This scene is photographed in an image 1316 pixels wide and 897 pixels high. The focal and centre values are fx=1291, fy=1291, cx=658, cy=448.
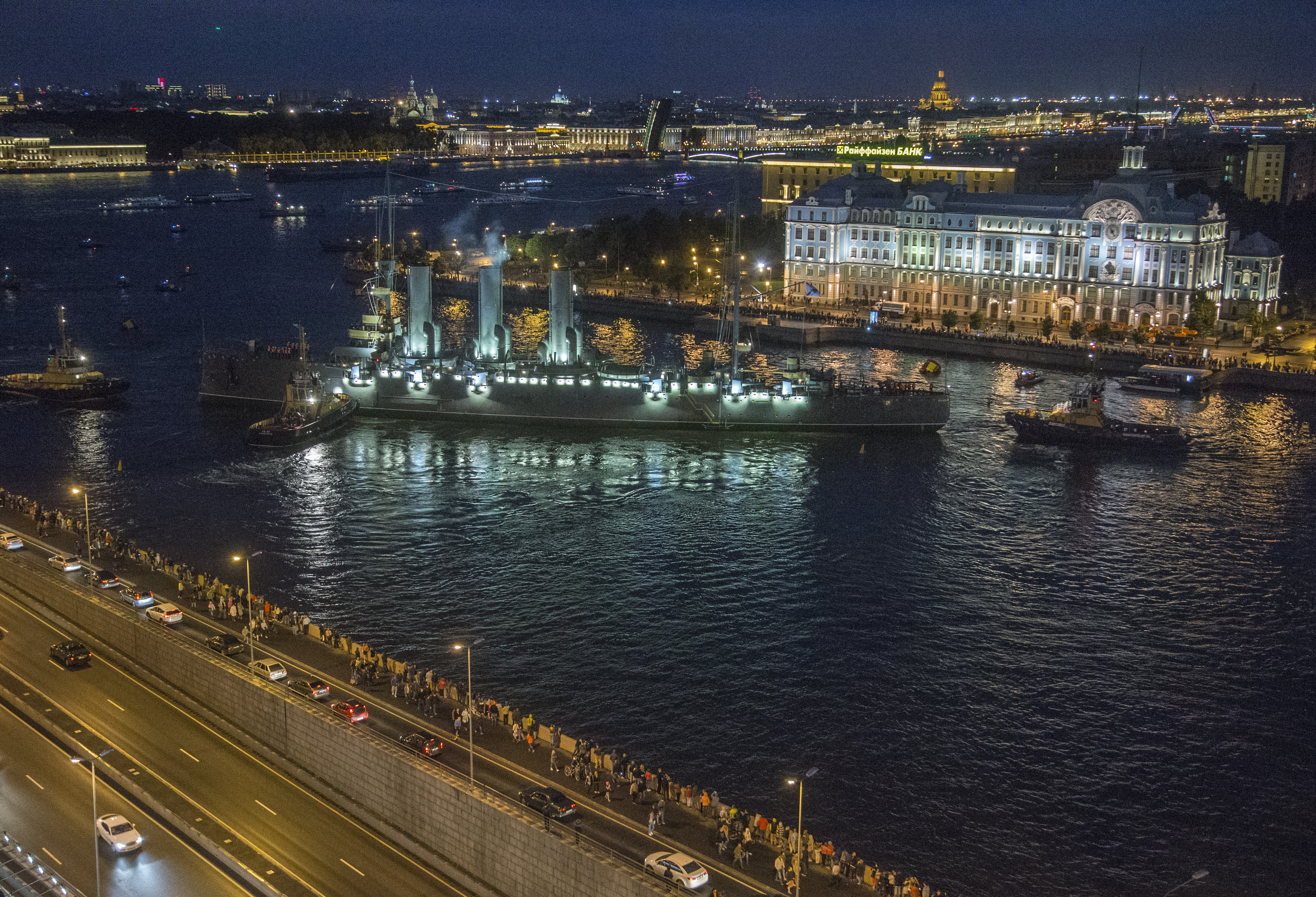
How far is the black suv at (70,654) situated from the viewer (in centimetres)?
2348

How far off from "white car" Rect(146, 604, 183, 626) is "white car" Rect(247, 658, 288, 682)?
304 cm

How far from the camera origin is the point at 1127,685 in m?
25.6

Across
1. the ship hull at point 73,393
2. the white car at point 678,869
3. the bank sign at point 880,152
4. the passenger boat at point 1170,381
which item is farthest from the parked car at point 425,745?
the bank sign at point 880,152

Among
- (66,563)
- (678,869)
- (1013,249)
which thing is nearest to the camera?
(678,869)

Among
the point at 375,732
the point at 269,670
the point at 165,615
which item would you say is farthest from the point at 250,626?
the point at 375,732

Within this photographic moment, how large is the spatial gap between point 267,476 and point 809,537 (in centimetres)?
1729

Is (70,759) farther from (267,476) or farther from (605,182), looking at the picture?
(605,182)

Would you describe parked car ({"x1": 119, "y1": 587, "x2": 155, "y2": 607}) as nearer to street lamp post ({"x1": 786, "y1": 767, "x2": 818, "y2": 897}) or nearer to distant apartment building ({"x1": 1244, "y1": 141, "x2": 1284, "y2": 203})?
street lamp post ({"x1": 786, "y1": 767, "x2": 818, "y2": 897})

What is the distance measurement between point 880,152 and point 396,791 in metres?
78.2

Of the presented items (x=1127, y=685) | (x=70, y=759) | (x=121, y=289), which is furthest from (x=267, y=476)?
(x=121, y=289)

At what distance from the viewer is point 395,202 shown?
135875mm

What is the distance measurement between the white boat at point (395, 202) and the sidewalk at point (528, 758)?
111 meters

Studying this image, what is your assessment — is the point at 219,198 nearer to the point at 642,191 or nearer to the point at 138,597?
the point at 642,191

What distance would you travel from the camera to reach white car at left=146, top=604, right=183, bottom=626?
24.3m
